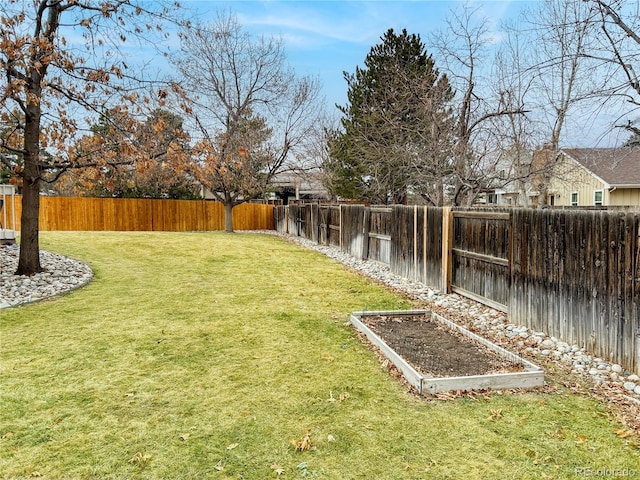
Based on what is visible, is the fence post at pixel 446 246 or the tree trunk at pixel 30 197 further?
the tree trunk at pixel 30 197

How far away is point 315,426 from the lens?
3.08 m

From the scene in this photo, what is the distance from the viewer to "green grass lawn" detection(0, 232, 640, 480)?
8.61ft

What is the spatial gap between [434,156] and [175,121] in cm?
1302

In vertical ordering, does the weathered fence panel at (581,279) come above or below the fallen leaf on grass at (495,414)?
above

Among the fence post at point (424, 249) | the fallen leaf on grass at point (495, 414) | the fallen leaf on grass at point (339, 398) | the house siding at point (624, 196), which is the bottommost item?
the fallen leaf on grass at point (495, 414)

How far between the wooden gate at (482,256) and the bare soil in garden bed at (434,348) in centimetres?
106

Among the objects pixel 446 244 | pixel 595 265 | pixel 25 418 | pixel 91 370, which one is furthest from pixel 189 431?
pixel 446 244

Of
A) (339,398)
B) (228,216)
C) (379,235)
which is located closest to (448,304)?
(339,398)

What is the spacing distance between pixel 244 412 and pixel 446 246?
4.89 metres

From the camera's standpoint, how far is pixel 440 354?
442 centimetres

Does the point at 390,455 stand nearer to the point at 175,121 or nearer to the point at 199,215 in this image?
the point at 175,121

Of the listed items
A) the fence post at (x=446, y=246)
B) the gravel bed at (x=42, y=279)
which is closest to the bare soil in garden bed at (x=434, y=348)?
the fence post at (x=446, y=246)

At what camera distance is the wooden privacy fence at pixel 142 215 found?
66.2 feet

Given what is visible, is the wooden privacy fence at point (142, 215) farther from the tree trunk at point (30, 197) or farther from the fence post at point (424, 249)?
the fence post at point (424, 249)
